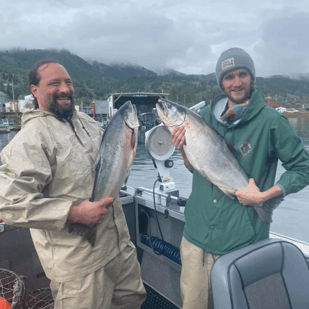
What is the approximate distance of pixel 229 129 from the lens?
200 centimetres

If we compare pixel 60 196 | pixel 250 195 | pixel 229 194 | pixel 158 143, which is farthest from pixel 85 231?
pixel 158 143

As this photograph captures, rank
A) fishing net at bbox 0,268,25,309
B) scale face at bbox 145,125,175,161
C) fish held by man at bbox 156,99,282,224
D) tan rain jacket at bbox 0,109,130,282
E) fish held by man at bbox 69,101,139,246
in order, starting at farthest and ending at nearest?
scale face at bbox 145,125,175,161
fishing net at bbox 0,268,25,309
fish held by man at bbox 69,101,139,246
fish held by man at bbox 156,99,282,224
tan rain jacket at bbox 0,109,130,282

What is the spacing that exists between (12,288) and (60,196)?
55.9 inches

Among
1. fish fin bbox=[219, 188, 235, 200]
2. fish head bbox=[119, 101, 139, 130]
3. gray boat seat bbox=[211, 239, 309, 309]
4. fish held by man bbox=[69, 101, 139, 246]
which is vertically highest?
fish head bbox=[119, 101, 139, 130]

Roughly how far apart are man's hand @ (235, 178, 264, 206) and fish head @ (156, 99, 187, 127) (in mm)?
611

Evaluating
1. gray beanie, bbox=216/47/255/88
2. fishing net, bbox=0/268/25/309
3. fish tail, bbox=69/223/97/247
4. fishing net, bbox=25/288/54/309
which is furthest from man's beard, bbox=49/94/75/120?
fishing net, bbox=25/288/54/309

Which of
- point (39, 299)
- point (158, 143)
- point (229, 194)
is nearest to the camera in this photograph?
point (229, 194)

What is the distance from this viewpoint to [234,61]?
189cm

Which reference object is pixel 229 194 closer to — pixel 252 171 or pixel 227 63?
pixel 252 171

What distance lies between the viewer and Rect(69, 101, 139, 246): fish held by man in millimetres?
2012

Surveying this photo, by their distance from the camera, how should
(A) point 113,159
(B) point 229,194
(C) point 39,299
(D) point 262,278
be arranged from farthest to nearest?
(C) point 39,299, (A) point 113,159, (B) point 229,194, (D) point 262,278

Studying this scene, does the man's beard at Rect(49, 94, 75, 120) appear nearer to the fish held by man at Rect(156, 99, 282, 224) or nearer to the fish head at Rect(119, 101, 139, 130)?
the fish head at Rect(119, 101, 139, 130)

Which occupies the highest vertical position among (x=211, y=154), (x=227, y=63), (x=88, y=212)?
(x=227, y=63)

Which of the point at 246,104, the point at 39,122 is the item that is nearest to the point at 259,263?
the point at 246,104
